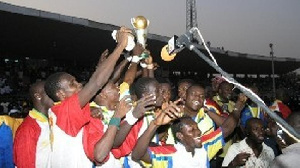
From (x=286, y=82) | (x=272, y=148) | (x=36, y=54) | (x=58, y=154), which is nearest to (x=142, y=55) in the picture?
(x=58, y=154)

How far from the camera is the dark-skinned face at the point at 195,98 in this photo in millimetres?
4449

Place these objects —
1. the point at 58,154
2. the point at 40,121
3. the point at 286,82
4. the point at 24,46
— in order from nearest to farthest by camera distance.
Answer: the point at 58,154 → the point at 40,121 → the point at 24,46 → the point at 286,82

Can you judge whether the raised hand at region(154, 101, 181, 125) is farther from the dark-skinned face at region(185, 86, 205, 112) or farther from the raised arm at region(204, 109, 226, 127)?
the raised arm at region(204, 109, 226, 127)

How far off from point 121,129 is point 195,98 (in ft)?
5.62

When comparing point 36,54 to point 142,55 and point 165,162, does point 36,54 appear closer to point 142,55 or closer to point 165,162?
point 142,55

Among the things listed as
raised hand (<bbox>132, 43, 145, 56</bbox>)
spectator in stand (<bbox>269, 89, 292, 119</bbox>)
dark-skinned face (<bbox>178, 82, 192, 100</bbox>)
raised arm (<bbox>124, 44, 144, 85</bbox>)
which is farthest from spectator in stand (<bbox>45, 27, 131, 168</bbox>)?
spectator in stand (<bbox>269, 89, 292, 119</bbox>)

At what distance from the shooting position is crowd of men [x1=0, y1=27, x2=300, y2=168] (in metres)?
2.77

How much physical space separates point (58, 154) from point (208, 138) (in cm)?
→ 177

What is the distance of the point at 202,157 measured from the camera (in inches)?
140

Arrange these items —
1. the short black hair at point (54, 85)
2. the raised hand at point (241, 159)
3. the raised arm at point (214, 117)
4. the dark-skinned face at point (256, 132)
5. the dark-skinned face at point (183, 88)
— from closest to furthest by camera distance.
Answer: the short black hair at point (54, 85), the raised hand at point (241, 159), the dark-skinned face at point (256, 132), the raised arm at point (214, 117), the dark-skinned face at point (183, 88)

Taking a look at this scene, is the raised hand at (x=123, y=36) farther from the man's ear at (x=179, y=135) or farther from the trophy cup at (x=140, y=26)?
the man's ear at (x=179, y=135)

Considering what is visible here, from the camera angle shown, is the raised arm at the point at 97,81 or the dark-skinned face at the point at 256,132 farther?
the dark-skinned face at the point at 256,132

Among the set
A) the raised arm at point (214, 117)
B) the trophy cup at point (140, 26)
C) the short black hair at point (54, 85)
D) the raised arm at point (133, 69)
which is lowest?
the raised arm at point (214, 117)

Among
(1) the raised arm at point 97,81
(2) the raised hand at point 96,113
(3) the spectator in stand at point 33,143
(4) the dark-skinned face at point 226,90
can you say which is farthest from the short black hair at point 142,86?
(4) the dark-skinned face at point 226,90
